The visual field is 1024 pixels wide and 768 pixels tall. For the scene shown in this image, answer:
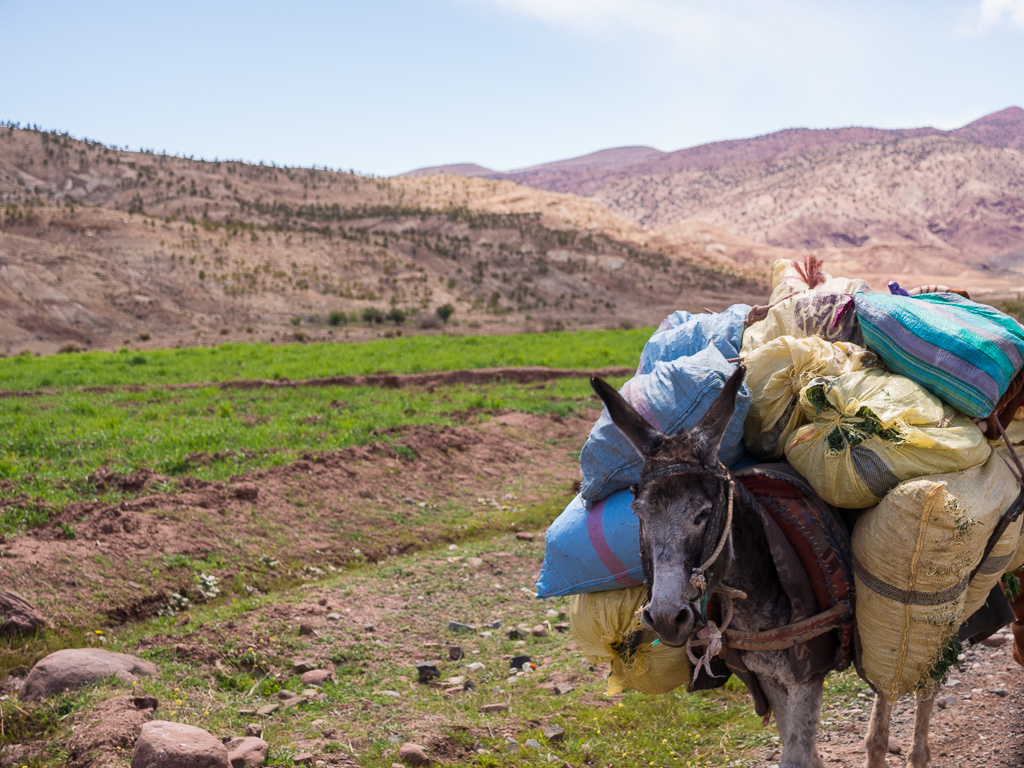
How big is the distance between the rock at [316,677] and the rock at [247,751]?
111 centimetres

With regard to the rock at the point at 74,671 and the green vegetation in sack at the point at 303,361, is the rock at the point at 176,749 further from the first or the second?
the green vegetation in sack at the point at 303,361

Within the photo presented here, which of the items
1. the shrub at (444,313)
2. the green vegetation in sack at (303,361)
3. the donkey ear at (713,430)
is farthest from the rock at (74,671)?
the shrub at (444,313)

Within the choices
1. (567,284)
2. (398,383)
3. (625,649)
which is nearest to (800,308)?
(625,649)

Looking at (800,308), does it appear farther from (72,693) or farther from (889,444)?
(72,693)

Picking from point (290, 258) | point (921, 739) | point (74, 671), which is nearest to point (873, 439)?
point (921, 739)

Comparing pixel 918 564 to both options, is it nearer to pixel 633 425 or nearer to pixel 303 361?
pixel 633 425

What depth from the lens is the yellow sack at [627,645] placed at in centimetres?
411

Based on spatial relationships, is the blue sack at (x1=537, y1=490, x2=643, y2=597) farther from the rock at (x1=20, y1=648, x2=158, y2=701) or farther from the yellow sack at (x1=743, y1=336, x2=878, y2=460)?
the rock at (x1=20, y1=648, x2=158, y2=701)

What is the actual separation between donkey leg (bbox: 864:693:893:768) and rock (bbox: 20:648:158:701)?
16.1 ft

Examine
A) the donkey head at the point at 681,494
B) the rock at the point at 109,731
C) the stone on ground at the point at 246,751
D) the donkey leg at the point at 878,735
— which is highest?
the donkey head at the point at 681,494

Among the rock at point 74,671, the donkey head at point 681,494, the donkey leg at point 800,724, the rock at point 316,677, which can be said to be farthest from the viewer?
the rock at point 316,677

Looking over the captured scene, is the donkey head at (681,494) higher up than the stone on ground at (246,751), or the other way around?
the donkey head at (681,494)

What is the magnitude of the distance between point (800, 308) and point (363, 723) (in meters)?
3.97

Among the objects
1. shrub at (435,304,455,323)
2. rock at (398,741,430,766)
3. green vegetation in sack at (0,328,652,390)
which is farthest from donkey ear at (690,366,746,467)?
shrub at (435,304,455,323)
